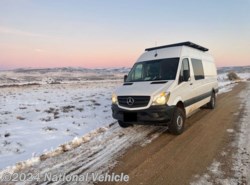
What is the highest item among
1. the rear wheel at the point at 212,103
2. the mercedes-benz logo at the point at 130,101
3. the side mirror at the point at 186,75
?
the side mirror at the point at 186,75

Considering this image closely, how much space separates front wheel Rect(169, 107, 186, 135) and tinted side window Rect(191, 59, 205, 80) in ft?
6.77

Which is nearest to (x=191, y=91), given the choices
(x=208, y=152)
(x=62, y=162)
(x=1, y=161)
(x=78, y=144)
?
(x=208, y=152)

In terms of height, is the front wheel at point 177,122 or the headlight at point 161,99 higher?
the headlight at point 161,99

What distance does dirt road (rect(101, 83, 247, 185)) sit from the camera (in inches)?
167

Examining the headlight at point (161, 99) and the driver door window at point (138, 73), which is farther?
the driver door window at point (138, 73)

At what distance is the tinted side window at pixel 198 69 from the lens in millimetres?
8586

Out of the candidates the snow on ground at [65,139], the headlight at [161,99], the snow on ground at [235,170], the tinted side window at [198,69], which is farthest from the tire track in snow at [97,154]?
the tinted side window at [198,69]

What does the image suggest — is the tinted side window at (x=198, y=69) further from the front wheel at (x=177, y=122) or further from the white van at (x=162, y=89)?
the front wheel at (x=177, y=122)

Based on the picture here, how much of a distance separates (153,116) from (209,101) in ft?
18.2

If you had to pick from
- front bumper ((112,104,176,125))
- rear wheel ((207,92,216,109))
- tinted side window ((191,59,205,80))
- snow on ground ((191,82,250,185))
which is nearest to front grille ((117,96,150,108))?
front bumper ((112,104,176,125))

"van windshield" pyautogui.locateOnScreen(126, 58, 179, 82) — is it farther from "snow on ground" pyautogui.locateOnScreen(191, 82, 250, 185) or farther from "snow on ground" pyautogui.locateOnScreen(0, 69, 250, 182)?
"snow on ground" pyautogui.locateOnScreen(191, 82, 250, 185)

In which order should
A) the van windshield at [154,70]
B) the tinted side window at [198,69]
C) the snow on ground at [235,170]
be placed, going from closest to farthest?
the snow on ground at [235,170] < the van windshield at [154,70] < the tinted side window at [198,69]

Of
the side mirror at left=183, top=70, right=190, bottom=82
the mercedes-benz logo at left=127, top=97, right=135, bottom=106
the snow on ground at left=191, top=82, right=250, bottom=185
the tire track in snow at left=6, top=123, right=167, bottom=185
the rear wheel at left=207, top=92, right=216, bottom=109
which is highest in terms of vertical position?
the side mirror at left=183, top=70, right=190, bottom=82

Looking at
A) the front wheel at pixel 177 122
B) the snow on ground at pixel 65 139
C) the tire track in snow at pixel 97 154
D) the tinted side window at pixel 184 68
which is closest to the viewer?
the tire track in snow at pixel 97 154
